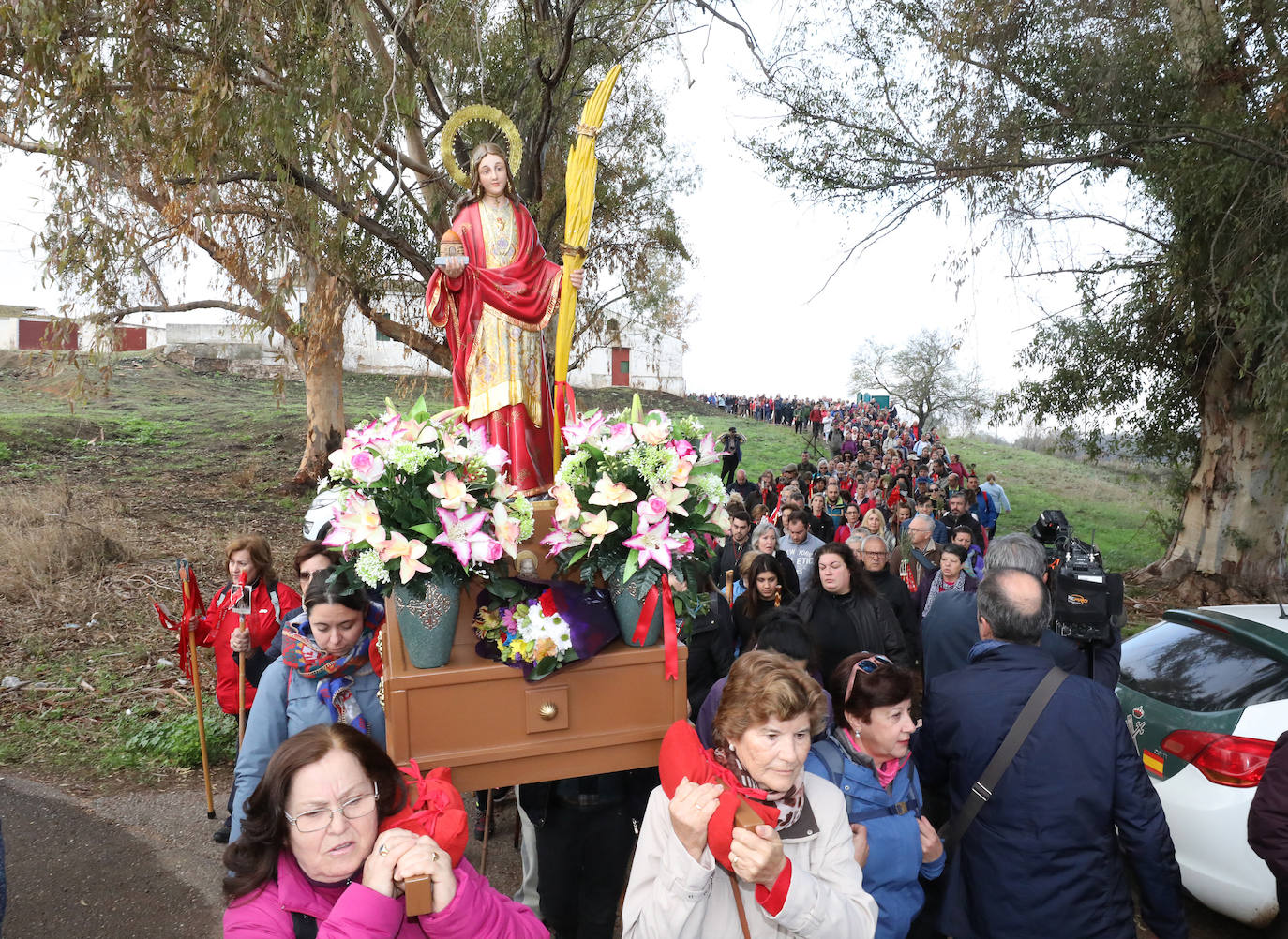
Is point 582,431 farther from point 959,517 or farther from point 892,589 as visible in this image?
point 959,517

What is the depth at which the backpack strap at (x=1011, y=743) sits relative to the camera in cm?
267

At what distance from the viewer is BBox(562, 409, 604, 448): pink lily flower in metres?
2.91

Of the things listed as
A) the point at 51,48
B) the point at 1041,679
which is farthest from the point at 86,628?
the point at 1041,679

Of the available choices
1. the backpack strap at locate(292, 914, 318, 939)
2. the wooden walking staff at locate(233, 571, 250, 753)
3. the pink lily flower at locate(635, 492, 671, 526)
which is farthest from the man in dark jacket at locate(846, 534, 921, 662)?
the backpack strap at locate(292, 914, 318, 939)

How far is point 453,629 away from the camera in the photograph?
106 inches

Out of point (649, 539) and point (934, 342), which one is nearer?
point (649, 539)

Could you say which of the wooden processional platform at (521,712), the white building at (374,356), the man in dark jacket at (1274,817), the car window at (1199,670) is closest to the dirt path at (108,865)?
the wooden processional platform at (521,712)

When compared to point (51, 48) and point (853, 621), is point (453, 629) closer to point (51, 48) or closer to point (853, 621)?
point (853, 621)

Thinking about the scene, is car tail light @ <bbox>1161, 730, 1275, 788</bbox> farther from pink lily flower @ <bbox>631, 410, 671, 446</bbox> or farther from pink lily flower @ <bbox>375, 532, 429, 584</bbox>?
pink lily flower @ <bbox>375, 532, 429, 584</bbox>

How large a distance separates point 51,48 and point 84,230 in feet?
7.54

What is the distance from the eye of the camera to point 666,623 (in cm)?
276

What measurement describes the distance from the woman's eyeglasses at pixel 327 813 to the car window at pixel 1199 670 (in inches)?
143

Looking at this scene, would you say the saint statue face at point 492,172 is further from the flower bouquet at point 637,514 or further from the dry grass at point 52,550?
the dry grass at point 52,550

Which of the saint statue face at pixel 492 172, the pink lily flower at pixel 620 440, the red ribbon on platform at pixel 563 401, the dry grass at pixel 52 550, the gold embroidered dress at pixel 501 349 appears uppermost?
the saint statue face at pixel 492 172
